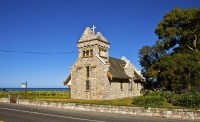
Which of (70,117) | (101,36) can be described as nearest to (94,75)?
(101,36)

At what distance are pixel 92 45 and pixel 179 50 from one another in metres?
18.4

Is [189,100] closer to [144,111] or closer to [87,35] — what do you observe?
[144,111]

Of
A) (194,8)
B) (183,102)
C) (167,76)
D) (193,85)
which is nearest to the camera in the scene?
(183,102)

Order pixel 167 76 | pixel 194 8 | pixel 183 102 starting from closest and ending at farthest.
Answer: pixel 183 102 → pixel 167 76 → pixel 194 8

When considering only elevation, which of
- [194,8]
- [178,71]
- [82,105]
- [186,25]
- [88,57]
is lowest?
[82,105]

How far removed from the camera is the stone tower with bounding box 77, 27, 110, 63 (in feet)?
107

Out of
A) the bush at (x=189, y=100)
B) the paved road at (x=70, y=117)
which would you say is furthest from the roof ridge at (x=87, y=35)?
the paved road at (x=70, y=117)

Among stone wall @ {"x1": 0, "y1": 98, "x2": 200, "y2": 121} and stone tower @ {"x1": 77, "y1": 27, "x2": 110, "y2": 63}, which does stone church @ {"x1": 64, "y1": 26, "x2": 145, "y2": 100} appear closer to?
stone tower @ {"x1": 77, "y1": 27, "x2": 110, "y2": 63}

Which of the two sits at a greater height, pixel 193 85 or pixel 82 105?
pixel 193 85

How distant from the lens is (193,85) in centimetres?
2980

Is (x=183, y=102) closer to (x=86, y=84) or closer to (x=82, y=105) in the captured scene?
(x=82, y=105)

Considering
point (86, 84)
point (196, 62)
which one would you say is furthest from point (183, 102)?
point (86, 84)

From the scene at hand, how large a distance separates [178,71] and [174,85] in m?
2.37

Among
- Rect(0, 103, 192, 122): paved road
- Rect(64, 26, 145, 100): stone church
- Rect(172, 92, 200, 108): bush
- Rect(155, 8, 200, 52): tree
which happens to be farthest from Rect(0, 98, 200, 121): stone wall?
Rect(155, 8, 200, 52): tree
